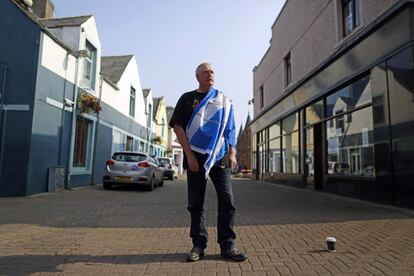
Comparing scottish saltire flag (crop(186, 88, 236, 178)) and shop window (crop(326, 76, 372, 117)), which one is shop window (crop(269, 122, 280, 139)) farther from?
scottish saltire flag (crop(186, 88, 236, 178))

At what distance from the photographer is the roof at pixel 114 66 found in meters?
18.9

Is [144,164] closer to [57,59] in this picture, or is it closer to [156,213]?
[57,59]

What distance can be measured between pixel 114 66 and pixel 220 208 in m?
18.3

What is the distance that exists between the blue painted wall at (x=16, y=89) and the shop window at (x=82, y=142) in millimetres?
3377

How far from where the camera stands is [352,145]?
9656 mm

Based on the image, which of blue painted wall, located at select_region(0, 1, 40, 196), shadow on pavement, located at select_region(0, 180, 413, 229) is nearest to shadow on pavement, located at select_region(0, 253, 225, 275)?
shadow on pavement, located at select_region(0, 180, 413, 229)

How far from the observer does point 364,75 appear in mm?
8906

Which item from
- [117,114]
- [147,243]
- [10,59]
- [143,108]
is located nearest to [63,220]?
[147,243]

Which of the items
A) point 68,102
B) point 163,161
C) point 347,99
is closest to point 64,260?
point 347,99

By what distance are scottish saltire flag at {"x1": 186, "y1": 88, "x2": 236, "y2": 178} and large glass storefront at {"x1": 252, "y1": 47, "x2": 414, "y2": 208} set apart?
4650 millimetres

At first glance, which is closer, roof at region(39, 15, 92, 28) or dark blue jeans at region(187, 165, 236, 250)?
dark blue jeans at region(187, 165, 236, 250)

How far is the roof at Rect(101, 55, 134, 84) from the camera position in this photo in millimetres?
18891

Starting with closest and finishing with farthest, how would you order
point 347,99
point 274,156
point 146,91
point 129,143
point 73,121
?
point 347,99 → point 73,121 → point 274,156 → point 129,143 → point 146,91

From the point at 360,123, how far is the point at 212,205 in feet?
14.7
